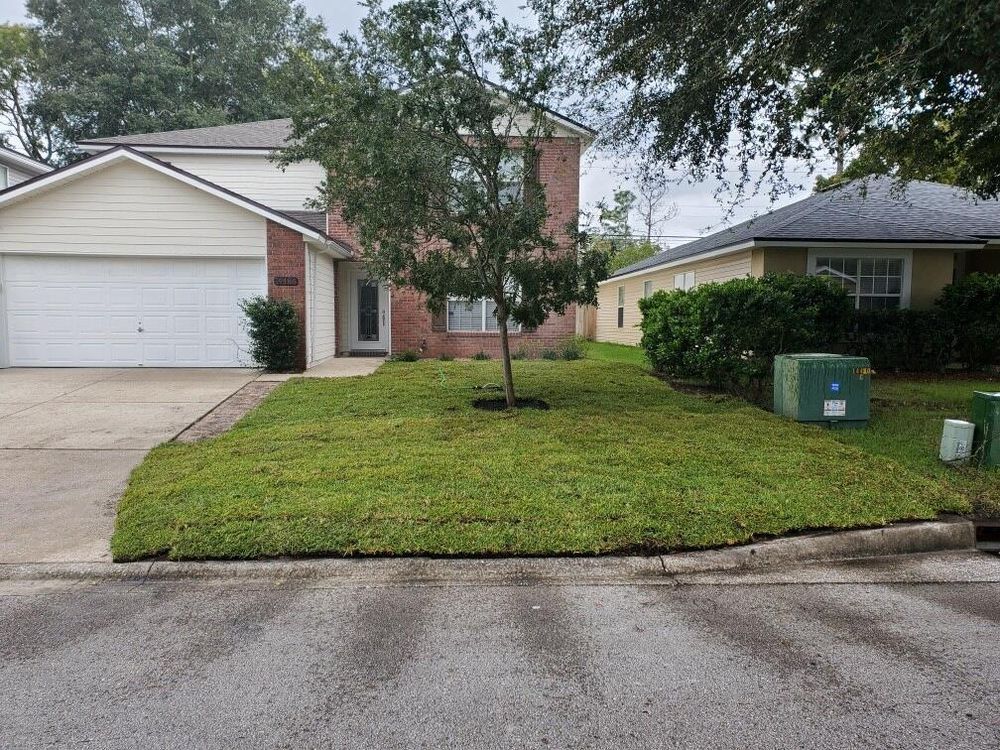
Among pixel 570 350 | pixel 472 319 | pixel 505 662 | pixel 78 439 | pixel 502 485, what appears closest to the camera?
pixel 505 662

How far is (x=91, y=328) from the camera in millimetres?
13391

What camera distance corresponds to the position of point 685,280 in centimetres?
1886

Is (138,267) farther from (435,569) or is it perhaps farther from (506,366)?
(435,569)

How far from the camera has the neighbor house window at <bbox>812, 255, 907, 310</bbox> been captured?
45.3 feet

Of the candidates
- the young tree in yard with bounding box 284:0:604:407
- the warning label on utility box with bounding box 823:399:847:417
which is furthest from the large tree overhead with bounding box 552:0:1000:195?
the warning label on utility box with bounding box 823:399:847:417

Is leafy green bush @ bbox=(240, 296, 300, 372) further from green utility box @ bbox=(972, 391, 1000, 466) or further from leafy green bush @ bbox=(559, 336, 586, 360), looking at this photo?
green utility box @ bbox=(972, 391, 1000, 466)

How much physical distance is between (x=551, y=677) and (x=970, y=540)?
377 centimetres

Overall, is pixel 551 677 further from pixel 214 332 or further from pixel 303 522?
pixel 214 332

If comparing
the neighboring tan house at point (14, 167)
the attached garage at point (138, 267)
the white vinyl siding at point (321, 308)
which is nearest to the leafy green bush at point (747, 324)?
the white vinyl siding at point (321, 308)

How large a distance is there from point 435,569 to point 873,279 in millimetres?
13285

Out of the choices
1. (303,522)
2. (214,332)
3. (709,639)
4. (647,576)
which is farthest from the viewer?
(214,332)

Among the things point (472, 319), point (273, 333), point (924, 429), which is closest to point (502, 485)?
point (924, 429)

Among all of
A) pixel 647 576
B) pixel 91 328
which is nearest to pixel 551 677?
pixel 647 576

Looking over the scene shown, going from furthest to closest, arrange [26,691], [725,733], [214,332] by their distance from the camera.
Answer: [214,332]
[26,691]
[725,733]
